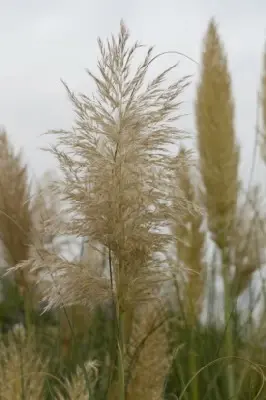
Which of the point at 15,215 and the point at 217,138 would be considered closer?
the point at 15,215

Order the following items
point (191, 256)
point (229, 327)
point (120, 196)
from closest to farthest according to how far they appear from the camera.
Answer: point (120, 196) < point (229, 327) < point (191, 256)

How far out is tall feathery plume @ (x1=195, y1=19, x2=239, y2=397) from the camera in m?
2.68

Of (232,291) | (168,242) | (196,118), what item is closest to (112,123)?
(168,242)

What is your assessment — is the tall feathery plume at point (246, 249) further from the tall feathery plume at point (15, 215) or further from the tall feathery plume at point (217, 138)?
the tall feathery plume at point (15, 215)

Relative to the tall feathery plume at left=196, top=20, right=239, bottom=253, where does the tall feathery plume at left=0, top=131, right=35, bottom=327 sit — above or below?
below

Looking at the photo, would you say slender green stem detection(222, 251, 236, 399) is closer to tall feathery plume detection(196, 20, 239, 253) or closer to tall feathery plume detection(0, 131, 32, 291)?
tall feathery plume detection(196, 20, 239, 253)

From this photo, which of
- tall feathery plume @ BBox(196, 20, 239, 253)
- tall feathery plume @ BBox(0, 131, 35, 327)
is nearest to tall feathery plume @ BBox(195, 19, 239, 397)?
tall feathery plume @ BBox(196, 20, 239, 253)

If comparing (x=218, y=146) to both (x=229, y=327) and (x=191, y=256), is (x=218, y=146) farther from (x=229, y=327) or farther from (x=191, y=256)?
(x=229, y=327)

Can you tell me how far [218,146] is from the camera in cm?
271

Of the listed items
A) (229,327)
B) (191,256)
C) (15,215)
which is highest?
(15,215)

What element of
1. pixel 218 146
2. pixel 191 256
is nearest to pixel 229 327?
pixel 191 256

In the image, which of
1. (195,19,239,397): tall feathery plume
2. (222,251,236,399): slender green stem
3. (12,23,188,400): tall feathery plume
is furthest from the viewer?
(195,19,239,397): tall feathery plume

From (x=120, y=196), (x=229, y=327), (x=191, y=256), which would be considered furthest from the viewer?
(x=191, y=256)

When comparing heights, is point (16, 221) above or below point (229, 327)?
above
